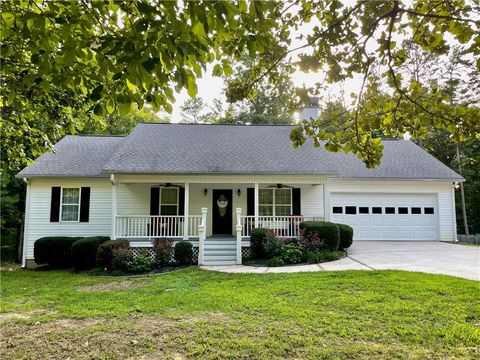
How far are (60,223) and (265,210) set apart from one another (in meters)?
8.31

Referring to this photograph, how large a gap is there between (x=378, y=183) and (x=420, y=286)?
967cm

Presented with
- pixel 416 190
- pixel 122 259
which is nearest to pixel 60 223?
pixel 122 259

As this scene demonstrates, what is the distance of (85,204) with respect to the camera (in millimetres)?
13336

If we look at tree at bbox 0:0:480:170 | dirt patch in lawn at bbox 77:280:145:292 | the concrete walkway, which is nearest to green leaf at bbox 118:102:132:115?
tree at bbox 0:0:480:170

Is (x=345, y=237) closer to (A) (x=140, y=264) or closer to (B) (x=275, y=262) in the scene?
(B) (x=275, y=262)

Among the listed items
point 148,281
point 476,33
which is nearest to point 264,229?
point 148,281

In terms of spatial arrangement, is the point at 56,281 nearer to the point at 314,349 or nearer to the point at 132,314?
the point at 132,314

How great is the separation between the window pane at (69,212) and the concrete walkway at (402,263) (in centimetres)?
652

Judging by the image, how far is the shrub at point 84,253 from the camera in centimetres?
1096

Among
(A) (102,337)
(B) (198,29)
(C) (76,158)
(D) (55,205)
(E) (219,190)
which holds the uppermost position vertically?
(C) (76,158)

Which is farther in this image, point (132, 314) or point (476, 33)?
point (132, 314)

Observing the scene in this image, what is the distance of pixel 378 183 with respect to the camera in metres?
15.5

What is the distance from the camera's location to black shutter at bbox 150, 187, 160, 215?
1334 centimetres

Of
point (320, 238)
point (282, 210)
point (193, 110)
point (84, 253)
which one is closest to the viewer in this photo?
point (84, 253)
